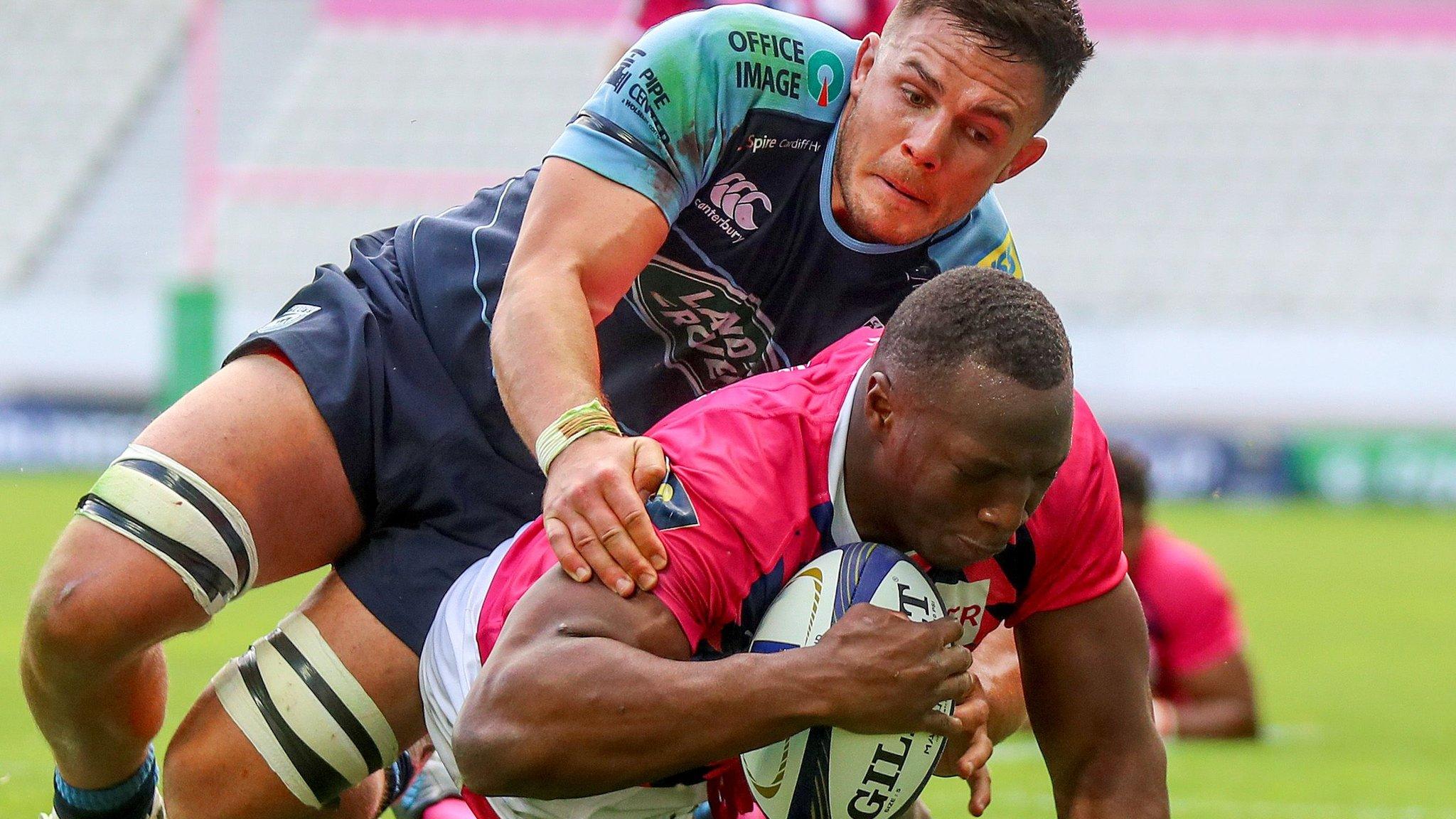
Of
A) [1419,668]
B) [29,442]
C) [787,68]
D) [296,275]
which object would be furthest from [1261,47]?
[787,68]

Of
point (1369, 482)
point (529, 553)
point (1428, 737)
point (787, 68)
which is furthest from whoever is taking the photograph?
point (1369, 482)

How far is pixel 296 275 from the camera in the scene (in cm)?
1936

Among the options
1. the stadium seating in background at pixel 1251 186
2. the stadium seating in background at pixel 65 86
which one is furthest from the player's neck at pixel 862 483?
the stadium seating in background at pixel 65 86

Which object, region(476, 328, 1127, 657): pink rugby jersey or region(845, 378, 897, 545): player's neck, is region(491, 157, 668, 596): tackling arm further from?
region(845, 378, 897, 545): player's neck

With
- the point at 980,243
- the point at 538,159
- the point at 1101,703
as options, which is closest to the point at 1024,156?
the point at 980,243

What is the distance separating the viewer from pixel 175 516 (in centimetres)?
326

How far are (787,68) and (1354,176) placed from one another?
17.4 metres

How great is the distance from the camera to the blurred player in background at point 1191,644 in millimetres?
7266

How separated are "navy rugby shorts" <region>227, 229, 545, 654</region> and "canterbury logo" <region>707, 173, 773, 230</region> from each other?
0.61 meters

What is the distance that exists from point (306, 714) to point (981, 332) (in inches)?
63.2

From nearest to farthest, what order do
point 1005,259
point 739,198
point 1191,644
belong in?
point 739,198, point 1005,259, point 1191,644

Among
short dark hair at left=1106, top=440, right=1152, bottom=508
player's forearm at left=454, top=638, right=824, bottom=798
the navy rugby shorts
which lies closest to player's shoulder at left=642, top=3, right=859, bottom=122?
the navy rugby shorts

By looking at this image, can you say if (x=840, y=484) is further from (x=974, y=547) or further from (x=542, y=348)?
(x=542, y=348)

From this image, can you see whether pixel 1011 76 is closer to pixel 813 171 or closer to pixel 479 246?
pixel 813 171
